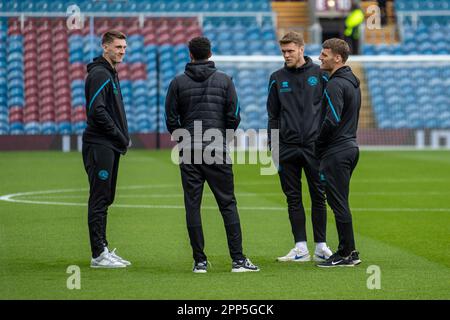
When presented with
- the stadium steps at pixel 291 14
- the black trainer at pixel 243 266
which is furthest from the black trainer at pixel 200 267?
the stadium steps at pixel 291 14

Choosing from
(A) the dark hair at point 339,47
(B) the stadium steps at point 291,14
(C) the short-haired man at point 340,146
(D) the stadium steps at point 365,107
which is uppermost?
(B) the stadium steps at point 291,14

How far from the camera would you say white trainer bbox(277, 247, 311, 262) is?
Result: 1077 centimetres

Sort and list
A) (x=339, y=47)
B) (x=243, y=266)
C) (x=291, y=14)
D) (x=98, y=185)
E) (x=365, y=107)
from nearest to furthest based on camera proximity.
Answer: (x=243, y=266) < (x=339, y=47) < (x=98, y=185) < (x=365, y=107) < (x=291, y=14)

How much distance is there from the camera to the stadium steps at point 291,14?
121 ft

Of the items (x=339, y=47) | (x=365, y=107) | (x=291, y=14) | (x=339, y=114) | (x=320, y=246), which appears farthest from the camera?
(x=291, y=14)

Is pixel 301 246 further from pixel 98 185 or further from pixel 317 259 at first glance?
pixel 98 185

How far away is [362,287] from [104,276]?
225 centimetres

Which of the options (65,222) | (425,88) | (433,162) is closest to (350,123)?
(65,222)

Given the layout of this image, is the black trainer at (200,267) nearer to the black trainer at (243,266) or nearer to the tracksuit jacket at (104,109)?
the black trainer at (243,266)

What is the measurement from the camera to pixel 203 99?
998 cm

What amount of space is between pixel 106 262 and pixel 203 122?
1.58 meters

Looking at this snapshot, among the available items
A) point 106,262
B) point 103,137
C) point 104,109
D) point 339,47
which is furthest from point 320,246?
point 104,109

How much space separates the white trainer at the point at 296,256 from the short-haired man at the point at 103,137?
5.02 feet

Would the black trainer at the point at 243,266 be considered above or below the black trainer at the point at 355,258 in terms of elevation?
above
